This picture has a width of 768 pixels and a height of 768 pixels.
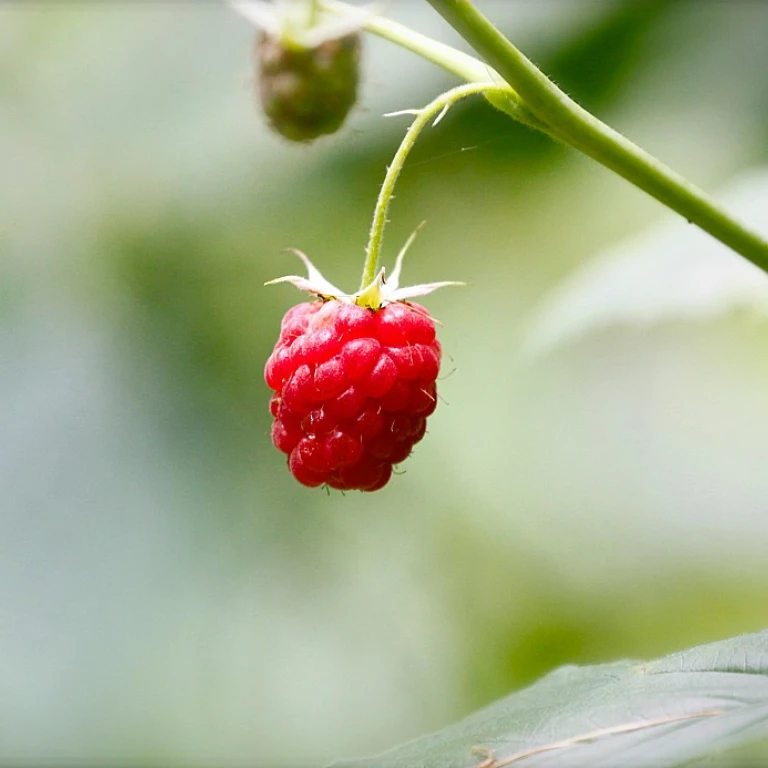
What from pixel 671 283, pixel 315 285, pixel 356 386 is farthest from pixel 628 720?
pixel 671 283

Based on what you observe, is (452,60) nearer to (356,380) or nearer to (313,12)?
(313,12)

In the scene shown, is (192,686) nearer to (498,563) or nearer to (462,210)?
(498,563)

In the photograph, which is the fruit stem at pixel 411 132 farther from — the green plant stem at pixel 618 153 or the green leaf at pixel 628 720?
the green leaf at pixel 628 720

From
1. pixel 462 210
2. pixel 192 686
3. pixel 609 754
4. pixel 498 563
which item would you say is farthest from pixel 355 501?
pixel 609 754

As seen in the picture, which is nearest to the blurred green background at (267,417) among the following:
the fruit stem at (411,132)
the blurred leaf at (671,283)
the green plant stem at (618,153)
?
the blurred leaf at (671,283)

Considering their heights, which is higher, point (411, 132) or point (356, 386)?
point (411, 132)

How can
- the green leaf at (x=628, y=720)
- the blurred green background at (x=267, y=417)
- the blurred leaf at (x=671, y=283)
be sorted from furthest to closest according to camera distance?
the blurred green background at (x=267, y=417) → the blurred leaf at (x=671, y=283) → the green leaf at (x=628, y=720)
